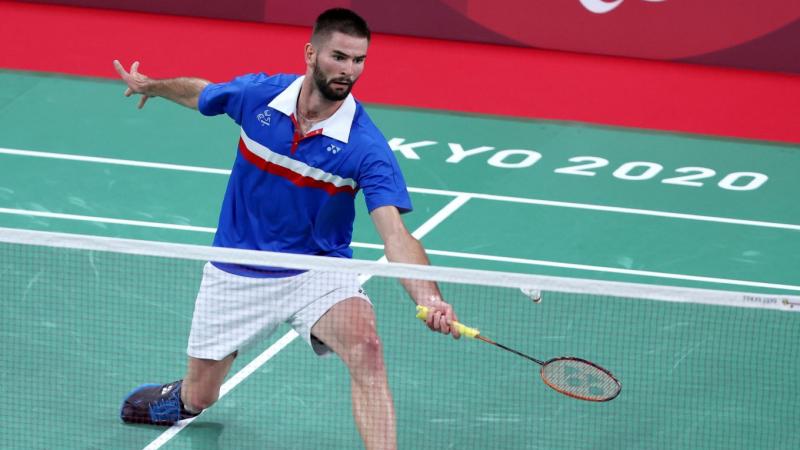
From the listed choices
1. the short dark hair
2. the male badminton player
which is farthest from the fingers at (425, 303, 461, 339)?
the short dark hair

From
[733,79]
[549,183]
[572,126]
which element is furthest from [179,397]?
[733,79]

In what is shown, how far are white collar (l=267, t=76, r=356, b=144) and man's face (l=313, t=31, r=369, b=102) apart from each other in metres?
0.16

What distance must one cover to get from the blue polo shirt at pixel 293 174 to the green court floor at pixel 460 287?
1.17 meters

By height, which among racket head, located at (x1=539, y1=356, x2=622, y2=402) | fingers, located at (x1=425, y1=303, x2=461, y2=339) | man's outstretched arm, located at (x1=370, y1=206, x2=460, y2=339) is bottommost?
racket head, located at (x1=539, y1=356, x2=622, y2=402)

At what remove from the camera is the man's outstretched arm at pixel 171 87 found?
6730 millimetres

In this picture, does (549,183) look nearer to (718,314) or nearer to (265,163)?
(718,314)

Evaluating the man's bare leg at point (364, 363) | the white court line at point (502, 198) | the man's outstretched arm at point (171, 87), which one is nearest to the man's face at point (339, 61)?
the man's outstretched arm at point (171, 87)

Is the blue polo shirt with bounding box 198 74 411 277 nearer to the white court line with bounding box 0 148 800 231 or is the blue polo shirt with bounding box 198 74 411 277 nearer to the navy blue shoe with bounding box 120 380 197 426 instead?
the navy blue shoe with bounding box 120 380 197 426

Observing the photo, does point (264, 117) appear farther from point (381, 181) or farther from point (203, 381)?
point (203, 381)

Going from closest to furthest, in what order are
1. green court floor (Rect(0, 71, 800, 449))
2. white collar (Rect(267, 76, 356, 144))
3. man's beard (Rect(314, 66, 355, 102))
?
man's beard (Rect(314, 66, 355, 102)) → white collar (Rect(267, 76, 356, 144)) → green court floor (Rect(0, 71, 800, 449))

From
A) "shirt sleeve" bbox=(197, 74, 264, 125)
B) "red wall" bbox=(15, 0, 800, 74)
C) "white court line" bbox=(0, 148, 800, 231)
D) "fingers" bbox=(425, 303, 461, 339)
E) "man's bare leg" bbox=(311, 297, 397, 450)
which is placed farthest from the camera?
"red wall" bbox=(15, 0, 800, 74)

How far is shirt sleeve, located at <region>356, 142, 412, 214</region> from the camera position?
611 cm

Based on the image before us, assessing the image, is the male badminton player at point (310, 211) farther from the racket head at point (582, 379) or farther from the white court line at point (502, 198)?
the white court line at point (502, 198)

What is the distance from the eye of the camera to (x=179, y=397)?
6883 millimetres
